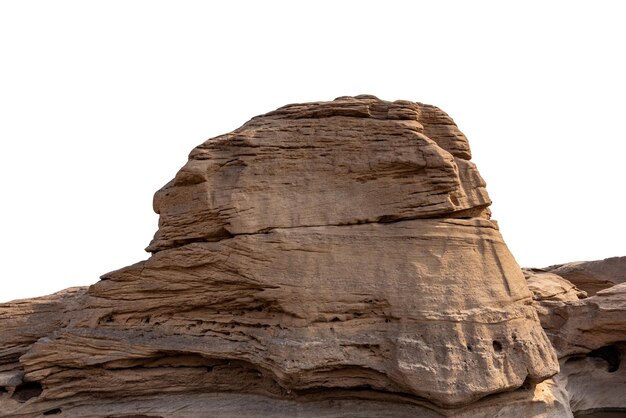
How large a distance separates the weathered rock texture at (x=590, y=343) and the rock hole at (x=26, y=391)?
38.5ft

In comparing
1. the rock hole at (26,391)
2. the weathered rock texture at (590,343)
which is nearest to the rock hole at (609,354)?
the weathered rock texture at (590,343)

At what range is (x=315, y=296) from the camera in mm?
9227

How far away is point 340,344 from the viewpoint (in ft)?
29.5

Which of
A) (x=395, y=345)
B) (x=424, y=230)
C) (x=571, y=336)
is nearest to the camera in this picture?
(x=395, y=345)

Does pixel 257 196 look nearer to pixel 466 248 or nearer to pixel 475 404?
pixel 466 248

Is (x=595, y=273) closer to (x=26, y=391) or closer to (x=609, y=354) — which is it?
(x=609, y=354)

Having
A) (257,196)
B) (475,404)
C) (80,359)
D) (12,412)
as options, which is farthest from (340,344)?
(12,412)

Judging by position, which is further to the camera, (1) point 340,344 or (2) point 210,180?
(2) point 210,180

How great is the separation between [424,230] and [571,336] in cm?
621

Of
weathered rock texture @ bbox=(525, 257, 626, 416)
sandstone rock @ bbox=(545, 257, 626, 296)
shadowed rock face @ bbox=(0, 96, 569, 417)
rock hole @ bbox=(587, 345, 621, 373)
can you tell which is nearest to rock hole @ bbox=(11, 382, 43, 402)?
shadowed rock face @ bbox=(0, 96, 569, 417)

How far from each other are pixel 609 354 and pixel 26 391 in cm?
1432

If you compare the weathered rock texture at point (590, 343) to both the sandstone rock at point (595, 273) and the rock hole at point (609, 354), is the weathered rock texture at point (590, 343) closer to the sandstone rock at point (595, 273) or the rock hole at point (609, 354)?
the rock hole at point (609, 354)

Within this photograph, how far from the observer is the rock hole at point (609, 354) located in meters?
13.1

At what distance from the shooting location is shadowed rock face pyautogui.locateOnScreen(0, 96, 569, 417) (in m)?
8.91
